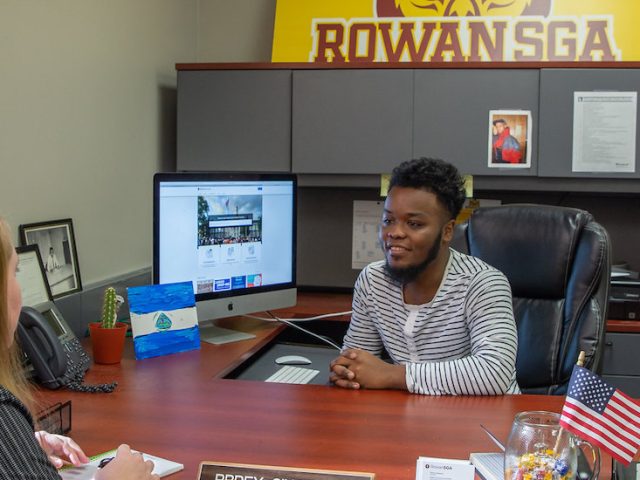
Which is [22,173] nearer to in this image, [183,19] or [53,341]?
[53,341]

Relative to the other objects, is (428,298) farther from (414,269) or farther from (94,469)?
(94,469)

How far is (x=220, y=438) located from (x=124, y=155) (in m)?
1.51

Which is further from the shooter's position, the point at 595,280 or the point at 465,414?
the point at 595,280

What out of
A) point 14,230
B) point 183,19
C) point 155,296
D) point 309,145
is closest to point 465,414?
point 155,296

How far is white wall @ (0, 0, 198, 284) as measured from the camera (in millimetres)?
2078

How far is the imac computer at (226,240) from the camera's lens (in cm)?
224

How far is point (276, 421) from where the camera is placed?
1587 millimetres

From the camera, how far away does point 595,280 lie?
2.04 meters

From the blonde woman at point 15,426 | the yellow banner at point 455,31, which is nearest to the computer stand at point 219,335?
the blonde woman at point 15,426

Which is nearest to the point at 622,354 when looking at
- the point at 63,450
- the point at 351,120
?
the point at 351,120

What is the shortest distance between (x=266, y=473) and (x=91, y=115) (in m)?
1.58

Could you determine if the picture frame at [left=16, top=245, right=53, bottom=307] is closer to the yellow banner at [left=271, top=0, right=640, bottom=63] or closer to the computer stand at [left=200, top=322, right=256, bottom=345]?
the computer stand at [left=200, top=322, right=256, bottom=345]

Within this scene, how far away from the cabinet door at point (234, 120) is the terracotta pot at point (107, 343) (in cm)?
115

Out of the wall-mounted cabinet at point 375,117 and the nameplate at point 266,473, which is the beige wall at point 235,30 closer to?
the wall-mounted cabinet at point 375,117
